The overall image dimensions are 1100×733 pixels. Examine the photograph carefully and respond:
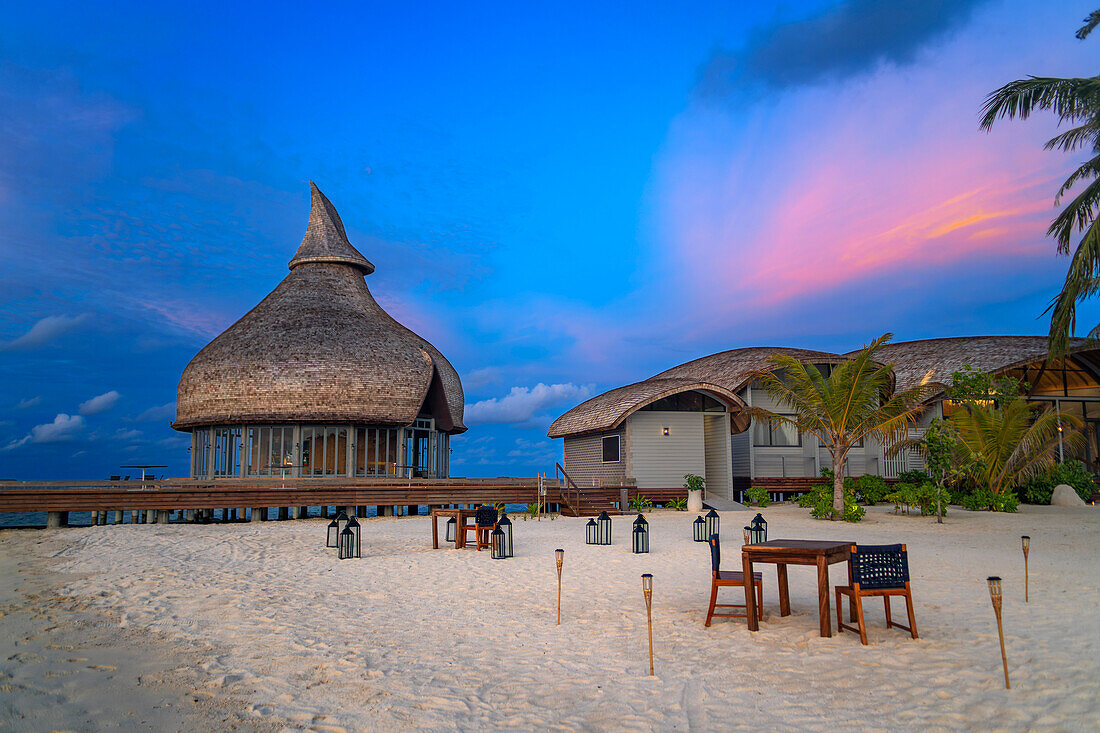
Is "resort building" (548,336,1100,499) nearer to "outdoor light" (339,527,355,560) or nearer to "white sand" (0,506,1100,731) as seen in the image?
"white sand" (0,506,1100,731)

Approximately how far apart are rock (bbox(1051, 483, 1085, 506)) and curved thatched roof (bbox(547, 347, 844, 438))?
887 centimetres

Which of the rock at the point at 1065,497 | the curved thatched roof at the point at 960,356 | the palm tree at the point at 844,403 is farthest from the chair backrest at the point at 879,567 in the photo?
the rock at the point at 1065,497

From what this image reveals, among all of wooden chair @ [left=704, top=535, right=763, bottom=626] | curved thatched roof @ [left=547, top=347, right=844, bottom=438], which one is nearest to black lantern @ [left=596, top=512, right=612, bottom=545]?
wooden chair @ [left=704, top=535, right=763, bottom=626]

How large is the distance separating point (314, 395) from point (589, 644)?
81.0 ft

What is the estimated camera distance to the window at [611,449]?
90.5 feet

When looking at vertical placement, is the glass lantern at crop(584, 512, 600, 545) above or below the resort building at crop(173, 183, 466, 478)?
below

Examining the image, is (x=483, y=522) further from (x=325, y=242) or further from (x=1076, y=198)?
(x=325, y=242)

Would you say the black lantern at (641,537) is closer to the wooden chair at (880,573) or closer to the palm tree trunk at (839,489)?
the wooden chair at (880,573)

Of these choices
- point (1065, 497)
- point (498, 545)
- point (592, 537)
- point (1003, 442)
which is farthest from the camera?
point (1065, 497)

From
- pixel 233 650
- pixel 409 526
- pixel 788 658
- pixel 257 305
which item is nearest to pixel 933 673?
pixel 788 658

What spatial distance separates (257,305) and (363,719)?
32419 mm

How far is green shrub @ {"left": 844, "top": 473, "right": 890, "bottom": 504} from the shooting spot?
83.1ft

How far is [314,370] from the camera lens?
29.6 metres

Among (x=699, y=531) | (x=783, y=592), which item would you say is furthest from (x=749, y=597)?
(x=699, y=531)
